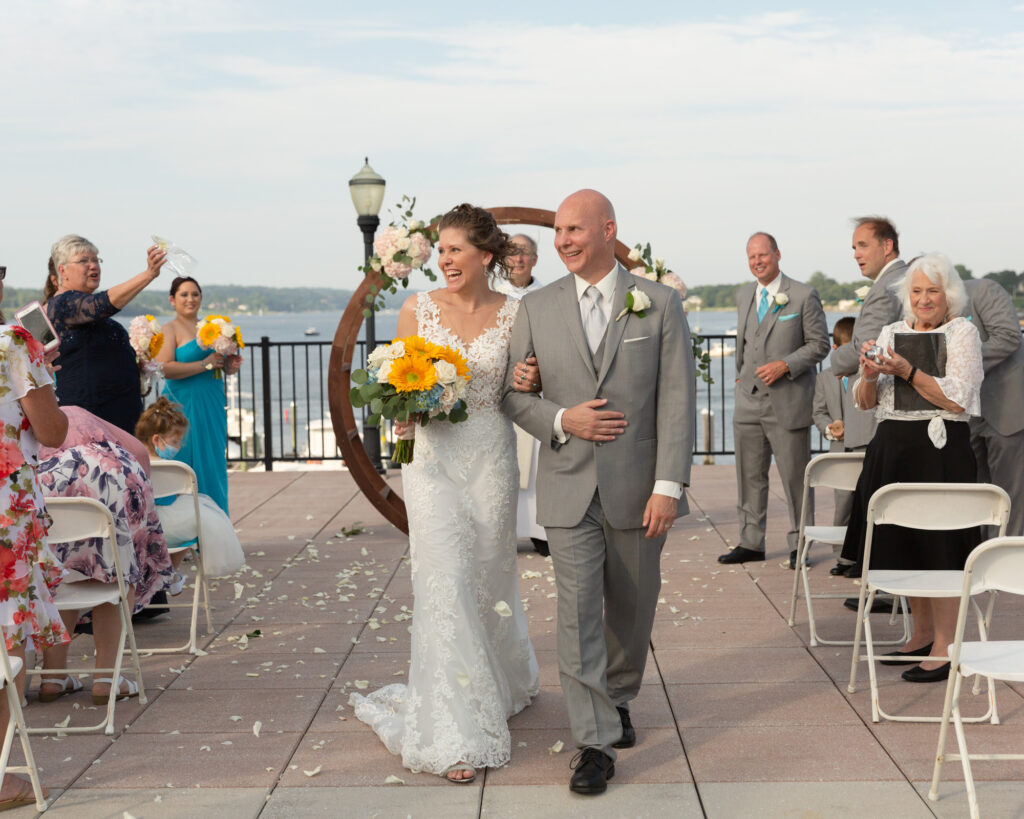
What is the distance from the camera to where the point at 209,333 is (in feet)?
25.9

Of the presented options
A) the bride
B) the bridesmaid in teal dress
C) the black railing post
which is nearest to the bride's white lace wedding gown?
the bride

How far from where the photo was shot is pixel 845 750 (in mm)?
4273

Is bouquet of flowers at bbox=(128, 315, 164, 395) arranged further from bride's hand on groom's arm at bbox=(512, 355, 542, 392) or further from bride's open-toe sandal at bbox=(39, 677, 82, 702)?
bride's hand on groom's arm at bbox=(512, 355, 542, 392)

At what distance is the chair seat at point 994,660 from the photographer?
11.5 ft

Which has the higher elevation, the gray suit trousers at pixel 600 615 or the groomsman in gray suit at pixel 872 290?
the groomsman in gray suit at pixel 872 290

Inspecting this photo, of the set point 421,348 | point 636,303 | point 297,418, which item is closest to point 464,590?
point 421,348

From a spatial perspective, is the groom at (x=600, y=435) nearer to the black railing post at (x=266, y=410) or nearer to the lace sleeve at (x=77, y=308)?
the lace sleeve at (x=77, y=308)

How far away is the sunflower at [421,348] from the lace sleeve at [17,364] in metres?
1.33

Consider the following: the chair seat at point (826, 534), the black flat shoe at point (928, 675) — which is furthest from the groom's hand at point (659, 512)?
the chair seat at point (826, 534)

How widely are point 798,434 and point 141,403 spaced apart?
425 cm

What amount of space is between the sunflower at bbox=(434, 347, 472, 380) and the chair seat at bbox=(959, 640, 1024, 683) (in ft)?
6.73

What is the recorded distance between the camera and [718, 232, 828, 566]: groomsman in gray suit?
7430mm

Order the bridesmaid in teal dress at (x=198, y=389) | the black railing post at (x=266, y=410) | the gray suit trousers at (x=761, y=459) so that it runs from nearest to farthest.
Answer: the gray suit trousers at (x=761, y=459) < the bridesmaid in teal dress at (x=198, y=389) < the black railing post at (x=266, y=410)

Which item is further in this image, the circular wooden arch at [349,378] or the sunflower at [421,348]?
the circular wooden arch at [349,378]
